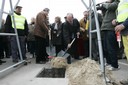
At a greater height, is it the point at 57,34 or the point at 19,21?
the point at 19,21

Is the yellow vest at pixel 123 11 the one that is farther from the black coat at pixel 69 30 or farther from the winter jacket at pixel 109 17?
the black coat at pixel 69 30

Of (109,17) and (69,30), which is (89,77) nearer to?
(109,17)

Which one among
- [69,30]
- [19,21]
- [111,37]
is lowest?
[111,37]

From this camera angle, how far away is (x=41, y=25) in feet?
27.7

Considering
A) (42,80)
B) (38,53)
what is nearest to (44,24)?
(38,53)

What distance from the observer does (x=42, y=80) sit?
5266 millimetres

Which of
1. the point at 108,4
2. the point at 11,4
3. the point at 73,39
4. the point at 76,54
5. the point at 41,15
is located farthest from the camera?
the point at 76,54

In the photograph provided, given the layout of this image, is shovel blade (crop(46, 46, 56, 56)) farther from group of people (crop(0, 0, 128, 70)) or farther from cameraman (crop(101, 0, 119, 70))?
cameraman (crop(101, 0, 119, 70))

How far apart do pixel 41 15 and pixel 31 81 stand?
3.46 meters

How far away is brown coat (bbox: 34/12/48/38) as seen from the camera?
8.35 m

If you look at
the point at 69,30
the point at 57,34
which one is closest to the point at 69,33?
the point at 69,30

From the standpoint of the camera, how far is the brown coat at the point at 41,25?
8.35 m

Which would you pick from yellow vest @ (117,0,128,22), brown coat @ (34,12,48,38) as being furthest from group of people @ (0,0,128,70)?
yellow vest @ (117,0,128,22)

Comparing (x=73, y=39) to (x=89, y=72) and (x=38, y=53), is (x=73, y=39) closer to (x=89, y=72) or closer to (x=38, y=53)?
(x=38, y=53)
